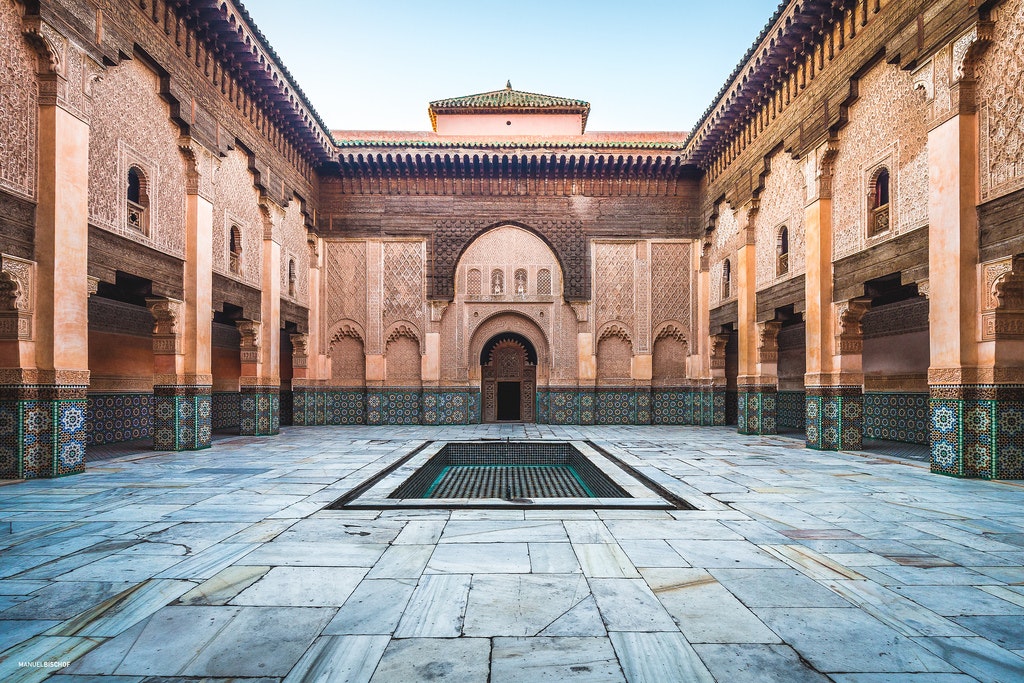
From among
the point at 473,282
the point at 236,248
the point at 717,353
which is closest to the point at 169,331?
the point at 236,248

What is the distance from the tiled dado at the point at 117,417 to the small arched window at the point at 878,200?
34.7ft

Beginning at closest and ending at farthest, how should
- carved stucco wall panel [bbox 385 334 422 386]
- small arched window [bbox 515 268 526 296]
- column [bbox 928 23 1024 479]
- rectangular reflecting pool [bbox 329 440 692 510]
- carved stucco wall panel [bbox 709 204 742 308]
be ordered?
rectangular reflecting pool [bbox 329 440 692 510] → column [bbox 928 23 1024 479] → carved stucco wall panel [bbox 709 204 742 308] → carved stucco wall panel [bbox 385 334 422 386] → small arched window [bbox 515 268 526 296]

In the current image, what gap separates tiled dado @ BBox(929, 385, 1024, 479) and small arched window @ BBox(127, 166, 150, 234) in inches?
354

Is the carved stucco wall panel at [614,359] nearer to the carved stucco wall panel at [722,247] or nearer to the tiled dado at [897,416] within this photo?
the carved stucco wall panel at [722,247]

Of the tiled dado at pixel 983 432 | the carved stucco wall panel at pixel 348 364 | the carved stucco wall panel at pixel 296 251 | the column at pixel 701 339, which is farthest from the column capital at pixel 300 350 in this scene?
the tiled dado at pixel 983 432

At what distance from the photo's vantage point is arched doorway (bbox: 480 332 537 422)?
12.8 meters

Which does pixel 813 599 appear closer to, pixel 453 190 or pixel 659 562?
pixel 659 562

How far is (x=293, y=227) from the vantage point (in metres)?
11.2

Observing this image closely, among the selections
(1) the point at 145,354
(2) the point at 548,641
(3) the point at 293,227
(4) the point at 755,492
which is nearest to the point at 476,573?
(2) the point at 548,641

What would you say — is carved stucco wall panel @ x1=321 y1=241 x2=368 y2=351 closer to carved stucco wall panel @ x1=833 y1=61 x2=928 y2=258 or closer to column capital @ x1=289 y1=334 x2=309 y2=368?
column capital @ x1=289 y1=334 x2=309 y2=368

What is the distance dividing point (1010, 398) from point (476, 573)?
5.46 metres

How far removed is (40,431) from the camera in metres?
5.24

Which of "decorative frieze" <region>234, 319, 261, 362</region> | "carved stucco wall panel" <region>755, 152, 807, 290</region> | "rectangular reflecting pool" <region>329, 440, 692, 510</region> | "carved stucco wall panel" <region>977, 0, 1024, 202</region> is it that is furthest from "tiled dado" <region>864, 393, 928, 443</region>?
"decorative frieze" <region>234, 319, 261, 362</region>

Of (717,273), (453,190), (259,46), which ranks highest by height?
(259,46)
